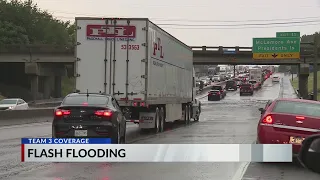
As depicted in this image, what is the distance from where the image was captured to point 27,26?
239 ft

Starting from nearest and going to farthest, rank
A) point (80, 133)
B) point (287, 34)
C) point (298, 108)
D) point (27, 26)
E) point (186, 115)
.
Answer: point (298, 108), point (80, 133), point (186, 115), point (287, 34), point (27, 26)

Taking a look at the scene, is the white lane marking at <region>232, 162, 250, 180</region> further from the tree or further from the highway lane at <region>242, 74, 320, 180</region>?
the tree

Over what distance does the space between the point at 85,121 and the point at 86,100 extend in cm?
82

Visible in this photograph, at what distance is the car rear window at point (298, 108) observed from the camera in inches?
413

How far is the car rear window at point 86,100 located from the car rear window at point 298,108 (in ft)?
15.0

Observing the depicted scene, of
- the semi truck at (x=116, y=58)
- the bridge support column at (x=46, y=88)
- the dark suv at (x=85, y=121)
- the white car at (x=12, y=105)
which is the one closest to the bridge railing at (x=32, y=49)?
the bridge support column at (x=46, y=88)

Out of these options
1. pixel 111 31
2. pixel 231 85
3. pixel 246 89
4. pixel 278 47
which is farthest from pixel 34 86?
pixel 111 31

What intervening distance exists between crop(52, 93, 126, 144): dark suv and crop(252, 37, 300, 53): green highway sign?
1697 inches

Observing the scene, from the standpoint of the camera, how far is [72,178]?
8.47 metres

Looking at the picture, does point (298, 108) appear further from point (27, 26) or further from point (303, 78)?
point (27, 26)

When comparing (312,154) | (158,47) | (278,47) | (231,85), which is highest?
(278,47)

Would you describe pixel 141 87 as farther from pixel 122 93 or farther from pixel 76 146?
pixel 76 146

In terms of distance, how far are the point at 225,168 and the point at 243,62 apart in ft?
178

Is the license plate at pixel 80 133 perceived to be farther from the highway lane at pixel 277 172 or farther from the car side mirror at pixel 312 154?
the car side mirror at pixel 312 154
